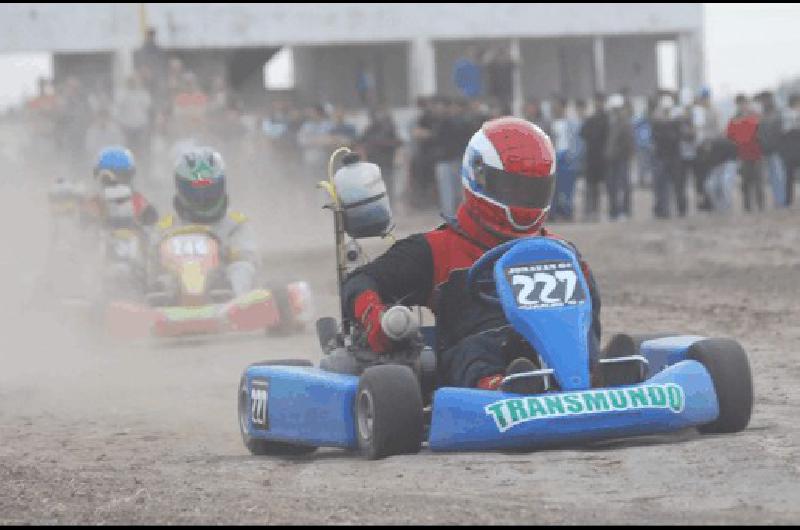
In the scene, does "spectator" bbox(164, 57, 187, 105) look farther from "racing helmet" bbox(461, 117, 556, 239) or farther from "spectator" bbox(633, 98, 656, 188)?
"racing helmet" bbox(461, 117, 556, 239)

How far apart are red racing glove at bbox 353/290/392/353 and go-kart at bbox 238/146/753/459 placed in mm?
74

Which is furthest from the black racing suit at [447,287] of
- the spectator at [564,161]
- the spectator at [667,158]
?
the spectator at [564,161]

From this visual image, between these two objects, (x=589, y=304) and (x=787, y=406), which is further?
(x=787, y=406)

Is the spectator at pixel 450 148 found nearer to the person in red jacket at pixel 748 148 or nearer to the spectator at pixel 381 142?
the spectator at pixel 381 142

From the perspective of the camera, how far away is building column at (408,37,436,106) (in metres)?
36.0

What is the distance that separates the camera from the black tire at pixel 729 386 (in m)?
7.94

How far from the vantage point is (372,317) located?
8.13 metres

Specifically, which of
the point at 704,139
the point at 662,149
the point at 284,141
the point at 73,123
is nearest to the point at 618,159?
the point at 662,149

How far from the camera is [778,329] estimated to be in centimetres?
1326

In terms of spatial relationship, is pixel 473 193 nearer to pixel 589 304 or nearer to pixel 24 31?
pixel 589 304

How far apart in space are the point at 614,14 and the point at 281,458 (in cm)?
2998

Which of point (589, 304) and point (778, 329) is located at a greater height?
point (589, 304)

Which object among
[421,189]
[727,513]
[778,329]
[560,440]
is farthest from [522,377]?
[421,189]

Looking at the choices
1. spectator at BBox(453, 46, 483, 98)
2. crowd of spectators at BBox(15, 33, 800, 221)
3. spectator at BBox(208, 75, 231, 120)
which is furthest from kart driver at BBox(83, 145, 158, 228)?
spectator at BBox(453, 46, 483, 98)
